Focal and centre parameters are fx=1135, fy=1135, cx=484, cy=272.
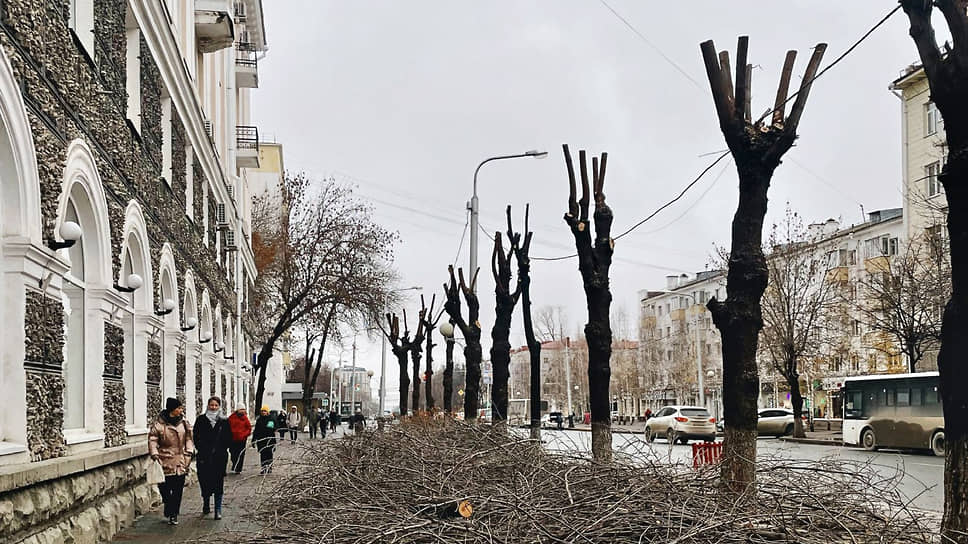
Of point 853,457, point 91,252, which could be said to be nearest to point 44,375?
point 91,252

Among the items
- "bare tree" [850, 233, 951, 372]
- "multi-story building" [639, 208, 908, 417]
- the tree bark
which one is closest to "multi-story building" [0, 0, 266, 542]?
the tree bark

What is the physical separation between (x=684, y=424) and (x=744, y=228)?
35450 millimetres

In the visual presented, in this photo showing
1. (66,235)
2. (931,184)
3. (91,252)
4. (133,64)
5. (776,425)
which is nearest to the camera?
(66,235)

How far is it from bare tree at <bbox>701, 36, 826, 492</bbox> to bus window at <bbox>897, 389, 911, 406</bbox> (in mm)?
26036

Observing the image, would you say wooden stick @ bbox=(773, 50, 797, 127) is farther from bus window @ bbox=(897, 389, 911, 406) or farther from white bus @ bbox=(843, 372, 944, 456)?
bus window @ bbox=(897, 389, 911, 406)

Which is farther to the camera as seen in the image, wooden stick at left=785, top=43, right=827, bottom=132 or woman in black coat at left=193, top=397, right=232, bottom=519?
woman in black coat at left=193, top=397, right=232, bottom=519

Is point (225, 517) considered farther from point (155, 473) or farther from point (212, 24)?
point (212, 24)

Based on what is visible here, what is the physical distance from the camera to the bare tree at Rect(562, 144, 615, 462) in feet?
62.3

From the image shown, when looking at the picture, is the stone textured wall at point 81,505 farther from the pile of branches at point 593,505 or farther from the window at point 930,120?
the window at point 930,120

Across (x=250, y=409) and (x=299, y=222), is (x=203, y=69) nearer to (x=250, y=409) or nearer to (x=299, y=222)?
(x=299, y=222)

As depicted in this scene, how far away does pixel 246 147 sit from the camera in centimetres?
4278

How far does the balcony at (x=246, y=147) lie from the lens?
42344 millimetres

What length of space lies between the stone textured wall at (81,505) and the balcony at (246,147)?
26.5m

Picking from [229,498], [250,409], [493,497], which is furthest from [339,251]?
[493,497]
